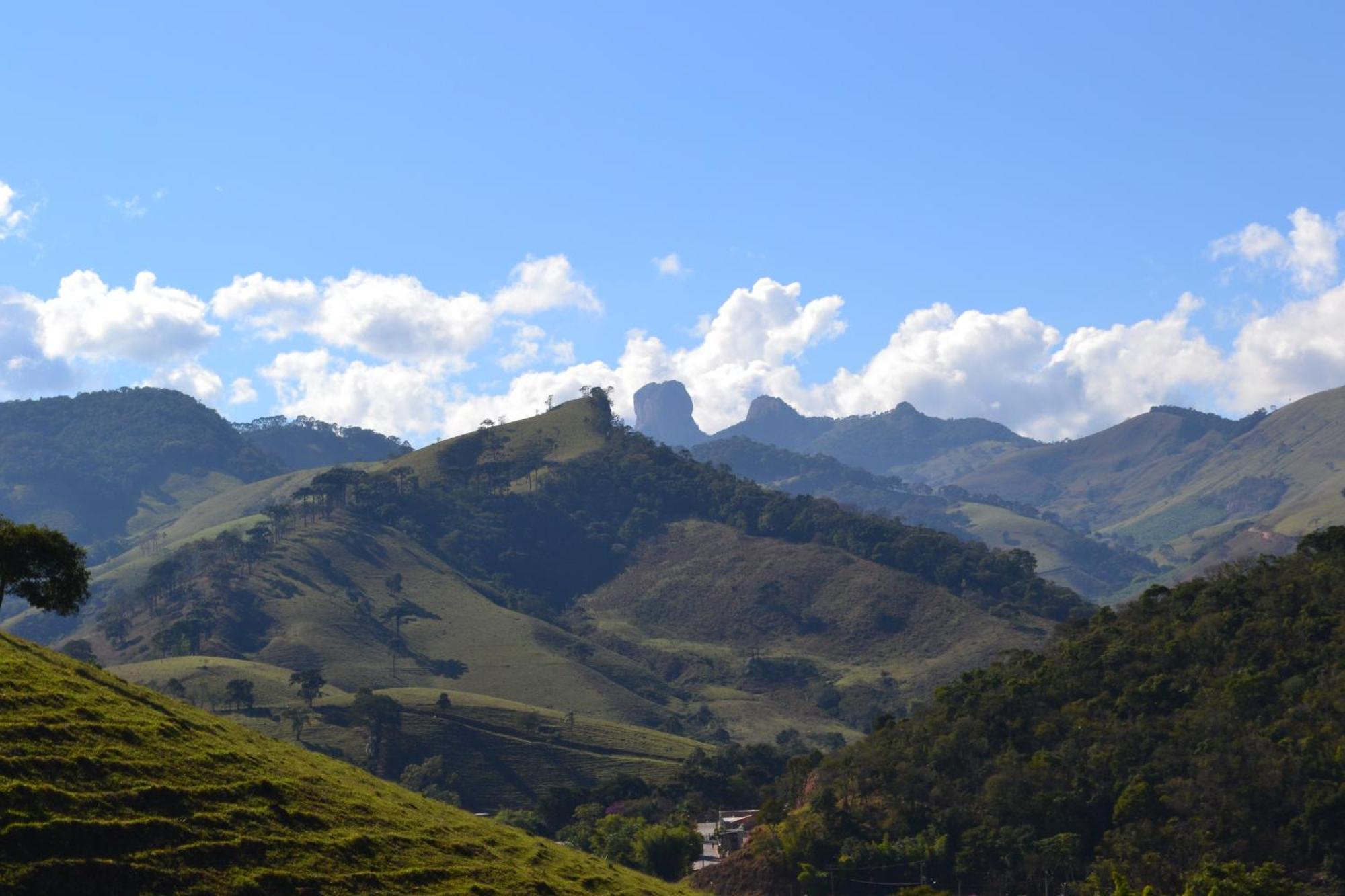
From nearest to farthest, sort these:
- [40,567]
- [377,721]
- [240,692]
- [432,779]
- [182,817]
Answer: [182,817] → [40,567] → [432,779] → [377,721] → [240,692]

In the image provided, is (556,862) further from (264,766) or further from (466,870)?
(264,766)

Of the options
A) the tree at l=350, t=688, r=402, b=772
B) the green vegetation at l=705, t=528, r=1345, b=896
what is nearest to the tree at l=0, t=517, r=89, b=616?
the green vegetation at l=705, t=528, r=1345, b=896

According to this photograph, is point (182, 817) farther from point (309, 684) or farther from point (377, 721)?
point (309, 684)

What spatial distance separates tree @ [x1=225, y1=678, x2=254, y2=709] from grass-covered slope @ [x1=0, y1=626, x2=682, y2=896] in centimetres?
10346

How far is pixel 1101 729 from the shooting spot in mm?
97938

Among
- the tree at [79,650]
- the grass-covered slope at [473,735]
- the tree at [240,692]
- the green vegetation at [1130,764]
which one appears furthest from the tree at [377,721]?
the green vegetation at [1130,764]

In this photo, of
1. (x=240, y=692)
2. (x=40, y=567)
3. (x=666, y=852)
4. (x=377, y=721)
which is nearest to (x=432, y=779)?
(x=377, y=721)

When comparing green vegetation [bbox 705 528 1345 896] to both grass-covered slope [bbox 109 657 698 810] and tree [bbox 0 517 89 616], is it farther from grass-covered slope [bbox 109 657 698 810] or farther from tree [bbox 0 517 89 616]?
tree [bbox 0 517 89 616]

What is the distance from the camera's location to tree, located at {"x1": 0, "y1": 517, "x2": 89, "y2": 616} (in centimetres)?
6406

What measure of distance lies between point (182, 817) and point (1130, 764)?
68377 millimetres

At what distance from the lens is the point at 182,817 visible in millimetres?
42781

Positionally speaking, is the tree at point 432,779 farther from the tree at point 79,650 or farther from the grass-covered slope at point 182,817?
the grass-covered slope at point 182,817

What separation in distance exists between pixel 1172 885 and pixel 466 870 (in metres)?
46.6

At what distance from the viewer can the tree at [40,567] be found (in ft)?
210
